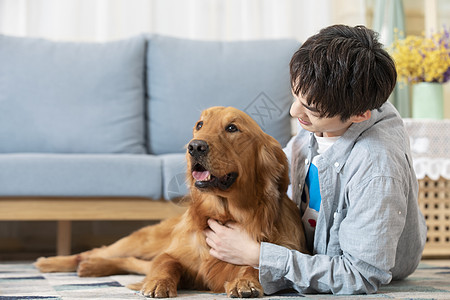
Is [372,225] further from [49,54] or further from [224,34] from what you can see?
[224,34]

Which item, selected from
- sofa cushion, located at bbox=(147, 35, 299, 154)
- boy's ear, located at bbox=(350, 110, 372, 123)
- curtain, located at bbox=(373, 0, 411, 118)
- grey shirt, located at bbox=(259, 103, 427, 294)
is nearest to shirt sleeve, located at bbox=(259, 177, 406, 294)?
grey shirt, located at bbox=(259, 103, 427, 294)

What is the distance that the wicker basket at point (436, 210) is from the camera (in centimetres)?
281

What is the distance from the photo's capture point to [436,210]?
2.83 meters

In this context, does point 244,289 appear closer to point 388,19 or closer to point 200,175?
point 200,175

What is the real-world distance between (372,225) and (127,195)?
1394mm

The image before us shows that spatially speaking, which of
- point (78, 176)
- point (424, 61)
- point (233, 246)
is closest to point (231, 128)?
point (233, 246)

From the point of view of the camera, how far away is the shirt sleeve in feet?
4.63

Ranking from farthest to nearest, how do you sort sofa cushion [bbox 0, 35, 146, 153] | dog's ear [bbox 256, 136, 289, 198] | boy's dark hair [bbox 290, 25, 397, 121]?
sofa cushion [bbox 0, 35, 146, 153] → dog's ear [bbox 256, 136, 289, 198] → boy's dark hair [bbox 290, 25, 397, 121]

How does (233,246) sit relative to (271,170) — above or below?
below

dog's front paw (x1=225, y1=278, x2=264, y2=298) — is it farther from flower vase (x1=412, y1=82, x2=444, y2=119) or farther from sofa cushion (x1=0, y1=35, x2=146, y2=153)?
flower vase (x1=412, y1=82, x2=444, y2=119)

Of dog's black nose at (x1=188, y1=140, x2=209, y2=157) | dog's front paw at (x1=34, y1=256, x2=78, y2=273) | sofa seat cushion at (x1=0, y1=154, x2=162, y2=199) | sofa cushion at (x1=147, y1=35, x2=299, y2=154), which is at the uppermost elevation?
sofa cushion at (x1=147, y1=35, x2=299, y2=154)

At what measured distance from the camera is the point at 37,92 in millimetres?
3023

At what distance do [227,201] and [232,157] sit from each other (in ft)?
0.48

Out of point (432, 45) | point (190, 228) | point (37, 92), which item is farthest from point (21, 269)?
point (432, 45)
